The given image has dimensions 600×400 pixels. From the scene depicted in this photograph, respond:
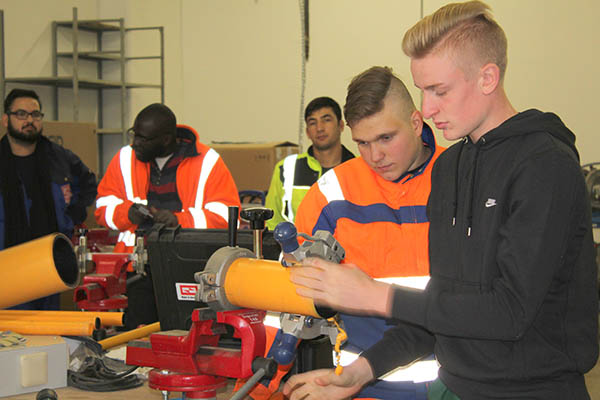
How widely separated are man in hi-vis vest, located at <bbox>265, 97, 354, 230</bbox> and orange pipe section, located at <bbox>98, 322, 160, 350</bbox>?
180 cm

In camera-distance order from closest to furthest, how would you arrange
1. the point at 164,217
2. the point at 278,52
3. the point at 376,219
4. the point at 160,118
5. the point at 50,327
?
1. the point at 376,219
2. the point at 50,327
3. the point at 164,217
4. the point at 160,118
5. the point at 278,52

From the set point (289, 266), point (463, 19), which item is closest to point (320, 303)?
point (289, 266)

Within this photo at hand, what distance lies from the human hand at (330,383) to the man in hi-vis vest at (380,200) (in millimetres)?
215

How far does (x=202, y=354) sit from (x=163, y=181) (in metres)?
1.91

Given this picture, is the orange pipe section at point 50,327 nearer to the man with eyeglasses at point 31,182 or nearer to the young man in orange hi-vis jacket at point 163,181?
the young man in orange hi-vis jacket at point 163,181

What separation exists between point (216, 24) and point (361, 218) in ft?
16.9

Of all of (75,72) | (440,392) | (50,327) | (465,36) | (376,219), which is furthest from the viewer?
(75,72)

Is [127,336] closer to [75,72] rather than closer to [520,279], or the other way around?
[520,279]

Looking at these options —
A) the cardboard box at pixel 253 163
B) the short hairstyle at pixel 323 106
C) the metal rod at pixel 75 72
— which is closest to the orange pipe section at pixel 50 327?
the short hairstyle at pixel 323 106

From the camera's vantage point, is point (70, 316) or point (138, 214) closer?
point (70, 316)

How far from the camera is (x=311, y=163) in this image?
3953 millimetres

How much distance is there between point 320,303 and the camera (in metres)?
1.08

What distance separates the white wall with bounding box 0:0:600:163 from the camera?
5.21 meters

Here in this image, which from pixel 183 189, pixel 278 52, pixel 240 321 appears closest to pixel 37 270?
pixel 240 321
